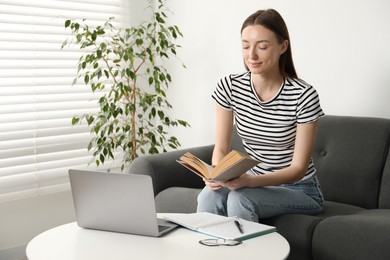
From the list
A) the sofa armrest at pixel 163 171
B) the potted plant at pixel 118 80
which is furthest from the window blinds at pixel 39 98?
the sofa armrest at pixel 163 171

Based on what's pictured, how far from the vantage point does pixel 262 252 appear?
68.8 inches

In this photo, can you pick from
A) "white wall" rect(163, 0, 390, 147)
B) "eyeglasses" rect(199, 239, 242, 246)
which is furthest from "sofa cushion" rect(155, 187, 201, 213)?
"white wall" rect(163, 0, 390, 147)

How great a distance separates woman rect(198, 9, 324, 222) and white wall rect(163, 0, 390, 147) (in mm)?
708

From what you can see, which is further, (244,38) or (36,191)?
(36,191)

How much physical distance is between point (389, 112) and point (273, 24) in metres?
0.91

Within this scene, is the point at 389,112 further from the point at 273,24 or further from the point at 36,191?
the point at 36,191

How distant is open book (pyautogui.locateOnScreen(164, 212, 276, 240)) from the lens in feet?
6.17

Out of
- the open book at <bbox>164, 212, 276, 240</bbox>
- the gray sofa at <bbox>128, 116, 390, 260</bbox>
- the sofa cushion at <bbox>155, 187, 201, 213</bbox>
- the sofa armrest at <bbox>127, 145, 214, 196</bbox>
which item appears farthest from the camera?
the sofa armrest at <bbox>127, 145, 214, 196</bbox>

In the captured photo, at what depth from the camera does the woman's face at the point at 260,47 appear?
8.13ft

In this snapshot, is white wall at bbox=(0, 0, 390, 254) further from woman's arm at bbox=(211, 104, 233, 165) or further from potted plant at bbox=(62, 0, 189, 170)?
woman's arm at bbox=(211, 104, 233, 165)

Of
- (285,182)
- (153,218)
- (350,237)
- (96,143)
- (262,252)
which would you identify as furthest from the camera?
(96,143)

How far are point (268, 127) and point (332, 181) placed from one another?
0.52 m

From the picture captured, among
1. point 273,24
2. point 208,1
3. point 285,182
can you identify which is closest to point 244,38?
point 273,24

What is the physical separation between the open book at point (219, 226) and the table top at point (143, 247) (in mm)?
19
